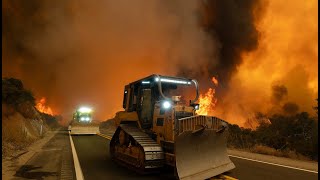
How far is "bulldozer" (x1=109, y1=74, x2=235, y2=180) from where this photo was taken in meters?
8.46

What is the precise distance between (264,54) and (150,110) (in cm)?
3218

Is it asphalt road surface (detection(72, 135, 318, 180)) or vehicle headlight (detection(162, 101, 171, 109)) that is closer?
asphalt road surface (detection(72, 135, 318, 180))

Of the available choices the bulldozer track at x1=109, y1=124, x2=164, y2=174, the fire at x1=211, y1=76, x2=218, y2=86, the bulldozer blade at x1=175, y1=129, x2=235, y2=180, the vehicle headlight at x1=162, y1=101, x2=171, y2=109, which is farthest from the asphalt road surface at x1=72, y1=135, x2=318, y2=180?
the fire at x1=211, y1=76, x2=218, y2=86

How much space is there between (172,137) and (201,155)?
40.1 inches

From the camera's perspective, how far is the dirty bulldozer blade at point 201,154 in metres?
8.23

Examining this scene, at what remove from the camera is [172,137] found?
8.77 meters

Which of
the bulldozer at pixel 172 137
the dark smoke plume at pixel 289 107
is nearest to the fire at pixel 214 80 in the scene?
the dark smoke plume at pixel 289 107

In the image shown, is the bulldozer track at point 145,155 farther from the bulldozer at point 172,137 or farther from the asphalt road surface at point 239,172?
the asphalt road surface at point 239,172

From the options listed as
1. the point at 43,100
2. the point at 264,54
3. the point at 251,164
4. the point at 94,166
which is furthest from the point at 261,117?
the point at 43,100

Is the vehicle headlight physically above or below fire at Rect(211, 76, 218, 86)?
below

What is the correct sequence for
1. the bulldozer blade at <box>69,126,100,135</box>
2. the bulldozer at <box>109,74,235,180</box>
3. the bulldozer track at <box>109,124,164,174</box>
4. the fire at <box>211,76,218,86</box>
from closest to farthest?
the bulldozer at <box>109,74,235,180</box>, the bulldozer track at <box>109,124,164,174</box>, the bulldozer blade at <box>69,126,100,135</box>, the fire at <box>211,76,218,86</box>

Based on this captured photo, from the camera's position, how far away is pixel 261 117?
38125 mm

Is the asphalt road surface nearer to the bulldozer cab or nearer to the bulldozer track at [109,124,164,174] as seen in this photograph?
the bulldozer track at [109,124,164,174]

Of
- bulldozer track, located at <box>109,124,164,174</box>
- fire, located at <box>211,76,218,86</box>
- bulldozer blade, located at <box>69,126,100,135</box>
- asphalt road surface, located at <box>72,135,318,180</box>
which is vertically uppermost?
fire, located at <box>211,76,218,86</box>
